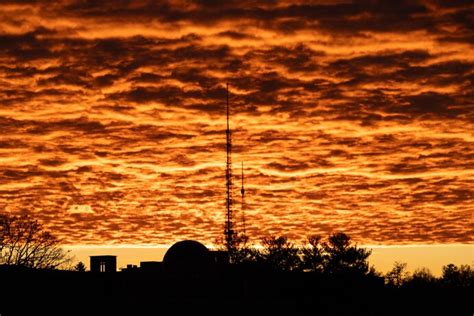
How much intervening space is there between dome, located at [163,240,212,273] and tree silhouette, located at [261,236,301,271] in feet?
126

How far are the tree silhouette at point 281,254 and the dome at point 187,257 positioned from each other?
38.3 metres

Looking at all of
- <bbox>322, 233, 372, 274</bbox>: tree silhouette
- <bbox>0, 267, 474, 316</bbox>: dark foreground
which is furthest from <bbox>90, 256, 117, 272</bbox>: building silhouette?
<bbox>322, 233, 372, 274</bbox>: tree silhouette

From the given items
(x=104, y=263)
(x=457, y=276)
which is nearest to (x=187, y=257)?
(x=104, y=263)

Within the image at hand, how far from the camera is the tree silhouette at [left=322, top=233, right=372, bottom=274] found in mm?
142000

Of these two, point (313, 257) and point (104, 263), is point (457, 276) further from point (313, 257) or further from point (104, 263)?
point (104, 263)

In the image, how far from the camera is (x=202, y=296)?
84.1 m

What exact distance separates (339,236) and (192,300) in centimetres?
6590

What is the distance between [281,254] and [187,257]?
4333 cm

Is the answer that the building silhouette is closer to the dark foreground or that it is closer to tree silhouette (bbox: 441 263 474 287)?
the dark foreground

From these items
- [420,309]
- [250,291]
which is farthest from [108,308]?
[420,309]

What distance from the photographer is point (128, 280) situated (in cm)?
8619

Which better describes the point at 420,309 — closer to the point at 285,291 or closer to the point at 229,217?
the point at 285,291

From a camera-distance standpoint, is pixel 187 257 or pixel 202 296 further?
pixel 187 257

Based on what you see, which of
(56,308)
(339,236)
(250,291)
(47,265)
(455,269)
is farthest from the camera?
(455,269)
